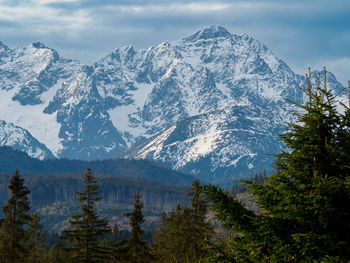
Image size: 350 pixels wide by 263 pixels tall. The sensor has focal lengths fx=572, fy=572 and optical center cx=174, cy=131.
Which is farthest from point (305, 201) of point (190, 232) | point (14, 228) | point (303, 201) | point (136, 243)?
point (190, 232)

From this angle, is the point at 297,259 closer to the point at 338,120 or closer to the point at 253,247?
the point at 253,247

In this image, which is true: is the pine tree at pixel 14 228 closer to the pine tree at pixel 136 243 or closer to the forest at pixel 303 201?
the pine tree at pixel 136 243

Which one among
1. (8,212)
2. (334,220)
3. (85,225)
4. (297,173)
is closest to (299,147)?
(297,173)

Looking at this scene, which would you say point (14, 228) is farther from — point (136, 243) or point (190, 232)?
point (190, 232)

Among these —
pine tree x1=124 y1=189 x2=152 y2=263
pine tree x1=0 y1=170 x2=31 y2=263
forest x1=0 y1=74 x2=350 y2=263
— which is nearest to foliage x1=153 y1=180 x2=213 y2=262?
pine tree x1=124 y1=189 x2=152 y2=263

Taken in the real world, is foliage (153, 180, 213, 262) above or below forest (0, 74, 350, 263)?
below

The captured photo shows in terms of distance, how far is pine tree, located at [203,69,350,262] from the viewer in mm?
13148

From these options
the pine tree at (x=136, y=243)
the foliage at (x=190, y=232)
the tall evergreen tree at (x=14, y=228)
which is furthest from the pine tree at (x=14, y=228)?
the foliage at (x=190, y=232)

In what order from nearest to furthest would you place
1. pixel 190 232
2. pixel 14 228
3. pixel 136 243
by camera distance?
pixel 136 243
pixel 14 228
pixel 190 232

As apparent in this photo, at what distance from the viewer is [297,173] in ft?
45.8

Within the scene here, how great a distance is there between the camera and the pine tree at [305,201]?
13.1 m

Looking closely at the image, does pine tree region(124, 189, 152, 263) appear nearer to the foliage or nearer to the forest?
the foliage

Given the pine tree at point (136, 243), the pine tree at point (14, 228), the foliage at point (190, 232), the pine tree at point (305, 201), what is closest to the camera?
the pine tree at point (305, 201)

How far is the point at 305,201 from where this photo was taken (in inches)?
530
